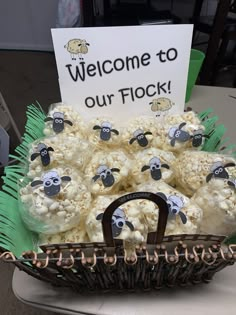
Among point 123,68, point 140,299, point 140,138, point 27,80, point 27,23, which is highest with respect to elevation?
point 123,68

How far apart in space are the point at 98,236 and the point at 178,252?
0.52 ft

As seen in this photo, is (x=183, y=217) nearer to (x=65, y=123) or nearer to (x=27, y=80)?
(x=65, y=123)

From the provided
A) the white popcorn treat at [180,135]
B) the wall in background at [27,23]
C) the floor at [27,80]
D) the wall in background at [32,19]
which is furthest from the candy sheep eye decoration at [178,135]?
the wall in background at [27,23]

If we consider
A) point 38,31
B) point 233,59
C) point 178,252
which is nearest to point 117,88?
point 178,252

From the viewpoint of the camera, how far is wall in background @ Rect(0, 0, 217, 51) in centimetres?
360

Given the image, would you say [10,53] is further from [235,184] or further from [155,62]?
[235,184]

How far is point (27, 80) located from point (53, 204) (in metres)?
2.79

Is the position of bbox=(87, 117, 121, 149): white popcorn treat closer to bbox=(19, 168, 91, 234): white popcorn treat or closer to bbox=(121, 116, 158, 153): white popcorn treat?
bbox=(121, 116, 158, 153): white popcorn treat

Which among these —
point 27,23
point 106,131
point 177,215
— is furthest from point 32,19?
point 177,215

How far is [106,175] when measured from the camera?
29.1 inches

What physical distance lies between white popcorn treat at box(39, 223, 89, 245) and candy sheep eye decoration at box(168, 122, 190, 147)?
0.33 metres

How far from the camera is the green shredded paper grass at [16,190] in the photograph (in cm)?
68

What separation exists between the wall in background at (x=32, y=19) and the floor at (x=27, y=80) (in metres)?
0.13

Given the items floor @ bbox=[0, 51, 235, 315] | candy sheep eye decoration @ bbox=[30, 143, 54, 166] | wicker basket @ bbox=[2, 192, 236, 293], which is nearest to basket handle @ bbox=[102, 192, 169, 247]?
wicker basket @ bbox=[2, 192, 236, 293]
